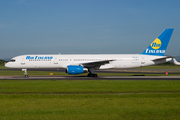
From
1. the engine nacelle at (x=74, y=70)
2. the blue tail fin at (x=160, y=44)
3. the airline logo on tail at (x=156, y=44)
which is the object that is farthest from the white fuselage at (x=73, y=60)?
the engine nacelle at (x=74, y=70)

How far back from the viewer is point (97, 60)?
32.1 metres

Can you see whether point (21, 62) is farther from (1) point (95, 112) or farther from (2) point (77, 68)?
(1) point (95, 112)

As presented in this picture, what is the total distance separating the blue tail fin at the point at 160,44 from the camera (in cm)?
3238

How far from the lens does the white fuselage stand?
102 ft

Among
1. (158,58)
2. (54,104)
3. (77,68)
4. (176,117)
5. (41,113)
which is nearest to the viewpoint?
(176,117)

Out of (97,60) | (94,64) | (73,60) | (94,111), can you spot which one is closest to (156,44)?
(97,60)

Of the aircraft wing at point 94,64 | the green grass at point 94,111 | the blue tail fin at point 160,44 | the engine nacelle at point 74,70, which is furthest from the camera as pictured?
the blue tail fin at point 160,44

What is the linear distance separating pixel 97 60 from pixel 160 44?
416 inches

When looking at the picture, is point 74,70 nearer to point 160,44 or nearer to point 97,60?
point 97,60

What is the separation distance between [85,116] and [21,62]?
82.6 feet

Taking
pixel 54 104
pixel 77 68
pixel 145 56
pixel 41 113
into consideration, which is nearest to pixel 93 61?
pixel 77 68

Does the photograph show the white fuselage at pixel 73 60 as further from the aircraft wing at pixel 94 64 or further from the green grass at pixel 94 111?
the green grass at pixel 94 111

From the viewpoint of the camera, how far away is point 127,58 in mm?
31906

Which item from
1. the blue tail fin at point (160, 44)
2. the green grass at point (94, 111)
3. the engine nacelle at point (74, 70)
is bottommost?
the green grass at point (94, 111)
